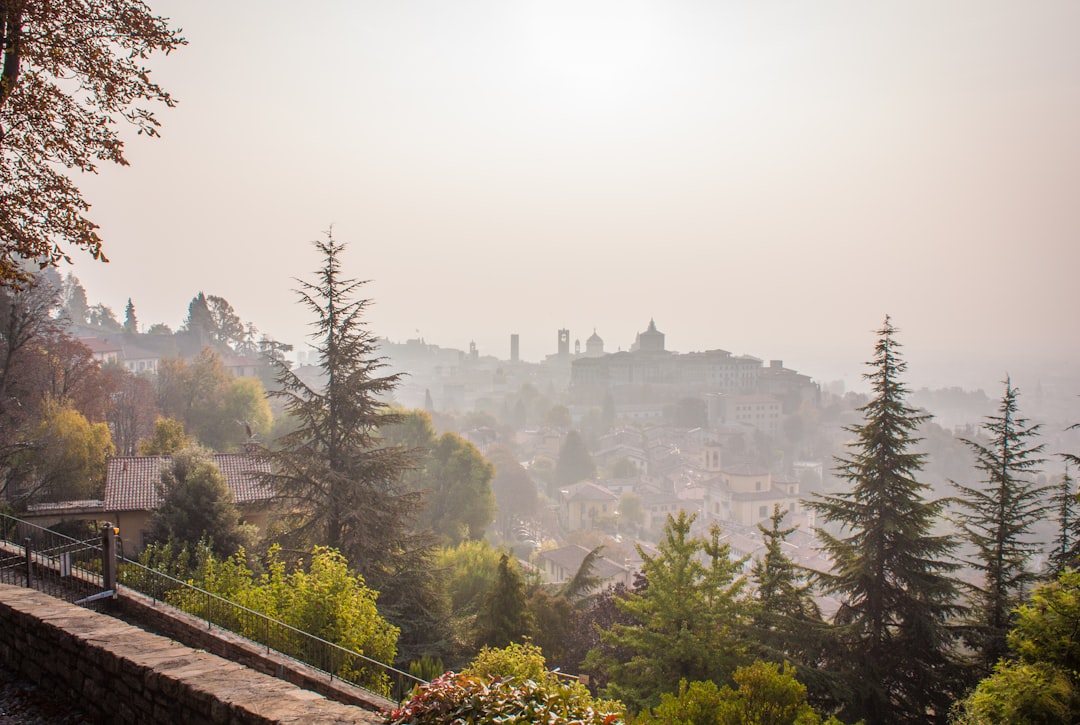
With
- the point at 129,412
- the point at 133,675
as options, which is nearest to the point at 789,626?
the point at 133,675

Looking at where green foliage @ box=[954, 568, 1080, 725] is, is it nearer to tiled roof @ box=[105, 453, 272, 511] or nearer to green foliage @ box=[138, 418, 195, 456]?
tiled roof @ box=[105, 453, 272, 511]

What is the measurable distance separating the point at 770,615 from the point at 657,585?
2596mm

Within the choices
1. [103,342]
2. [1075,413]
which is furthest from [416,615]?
[1075,413]

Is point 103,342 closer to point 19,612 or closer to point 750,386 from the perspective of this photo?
point 19,612

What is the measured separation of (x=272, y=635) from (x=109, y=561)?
232cm

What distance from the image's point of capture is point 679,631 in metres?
11.9

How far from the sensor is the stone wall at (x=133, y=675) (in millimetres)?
3908

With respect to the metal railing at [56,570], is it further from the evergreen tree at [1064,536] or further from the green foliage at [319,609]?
the evergreen tree at [1064,536]

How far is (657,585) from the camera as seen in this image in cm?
1248

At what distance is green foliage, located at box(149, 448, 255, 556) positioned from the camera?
1497 cm

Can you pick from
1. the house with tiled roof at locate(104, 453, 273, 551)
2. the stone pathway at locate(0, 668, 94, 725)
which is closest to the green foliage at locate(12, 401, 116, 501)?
the house with tiled roof at locate(104, 453, 273, 551)

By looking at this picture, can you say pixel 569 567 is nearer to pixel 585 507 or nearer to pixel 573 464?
pixel 585 507

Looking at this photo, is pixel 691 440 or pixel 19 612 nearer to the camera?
pixel 19 612

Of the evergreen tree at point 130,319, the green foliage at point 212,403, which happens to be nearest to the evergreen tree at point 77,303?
the evergreen tree at point 130,319
